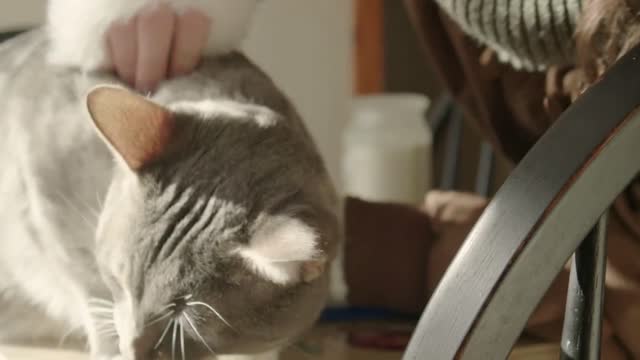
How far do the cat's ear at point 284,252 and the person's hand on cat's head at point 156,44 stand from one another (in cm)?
22

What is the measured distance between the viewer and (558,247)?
526mm

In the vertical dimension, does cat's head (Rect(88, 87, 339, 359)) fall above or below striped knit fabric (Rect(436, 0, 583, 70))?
below

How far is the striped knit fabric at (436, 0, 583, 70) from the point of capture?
871 mm

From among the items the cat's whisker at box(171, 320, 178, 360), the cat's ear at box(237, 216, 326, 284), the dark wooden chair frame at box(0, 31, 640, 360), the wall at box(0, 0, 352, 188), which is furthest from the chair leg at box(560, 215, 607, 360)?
the wall at box(0, 0, 352, 188)

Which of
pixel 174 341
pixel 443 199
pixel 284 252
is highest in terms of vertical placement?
pixel 284 252

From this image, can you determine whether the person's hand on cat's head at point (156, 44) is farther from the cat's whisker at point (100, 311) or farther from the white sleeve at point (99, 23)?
the cat's whisker at point (100, 311)

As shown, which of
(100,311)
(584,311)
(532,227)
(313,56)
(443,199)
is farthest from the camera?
(313,56)

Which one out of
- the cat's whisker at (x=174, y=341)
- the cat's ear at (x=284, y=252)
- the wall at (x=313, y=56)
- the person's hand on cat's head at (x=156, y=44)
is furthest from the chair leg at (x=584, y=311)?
the wall at (x=313, y=56)

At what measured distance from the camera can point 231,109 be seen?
2.66ft

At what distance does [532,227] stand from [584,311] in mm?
136

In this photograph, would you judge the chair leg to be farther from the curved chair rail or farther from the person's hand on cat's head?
the person's hand on cat's head

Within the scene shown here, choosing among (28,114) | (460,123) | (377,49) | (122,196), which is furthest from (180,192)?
(377,49)

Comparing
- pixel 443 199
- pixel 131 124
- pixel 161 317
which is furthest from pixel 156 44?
pixel 443 199

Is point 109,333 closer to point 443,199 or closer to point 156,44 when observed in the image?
point 156,44
